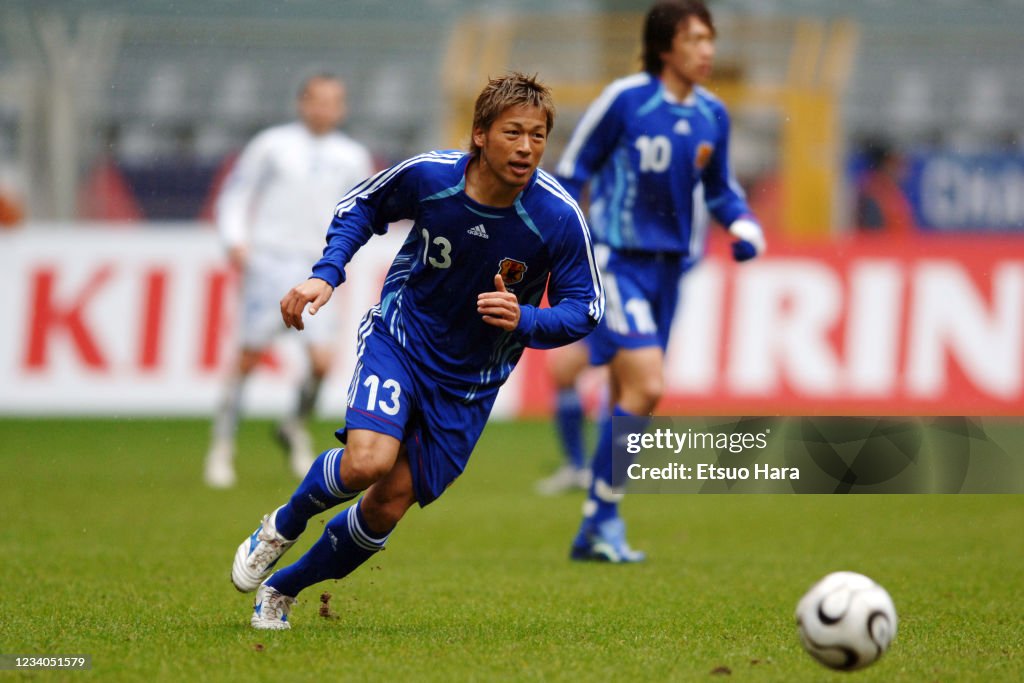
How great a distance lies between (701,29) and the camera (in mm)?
6750

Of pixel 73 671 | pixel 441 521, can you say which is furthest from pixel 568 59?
pixel 73 671

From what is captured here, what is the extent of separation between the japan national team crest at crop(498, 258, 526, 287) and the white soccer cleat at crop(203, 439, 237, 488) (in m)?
5.05

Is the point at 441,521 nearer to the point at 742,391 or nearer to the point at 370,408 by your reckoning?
the point at 370,408

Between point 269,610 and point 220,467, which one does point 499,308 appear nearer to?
point 269,610

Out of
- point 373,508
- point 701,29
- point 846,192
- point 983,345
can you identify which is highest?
point 846,192

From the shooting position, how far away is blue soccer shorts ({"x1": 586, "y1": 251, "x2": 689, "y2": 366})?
6805mm

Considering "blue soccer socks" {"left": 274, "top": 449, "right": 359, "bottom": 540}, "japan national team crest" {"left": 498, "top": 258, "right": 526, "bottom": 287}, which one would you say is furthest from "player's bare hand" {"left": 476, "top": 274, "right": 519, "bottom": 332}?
"blue soccer socks" {"left": 274, "top": 449, "right": 359, "bottom": 540}

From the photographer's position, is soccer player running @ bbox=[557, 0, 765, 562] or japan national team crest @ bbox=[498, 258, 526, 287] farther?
soccer player running @ bbox=[557, 0, 765, 562]

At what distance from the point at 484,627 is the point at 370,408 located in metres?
0.88


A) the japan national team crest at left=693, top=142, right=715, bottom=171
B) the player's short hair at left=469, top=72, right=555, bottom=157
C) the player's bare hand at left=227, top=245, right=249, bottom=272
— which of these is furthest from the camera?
the player's bare hand at left=227, top=245, right=249, bottom=272

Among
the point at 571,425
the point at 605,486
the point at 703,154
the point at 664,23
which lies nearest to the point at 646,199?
the point at 703,154

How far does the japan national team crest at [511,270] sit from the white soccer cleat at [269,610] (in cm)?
127

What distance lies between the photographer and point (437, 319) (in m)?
4.93

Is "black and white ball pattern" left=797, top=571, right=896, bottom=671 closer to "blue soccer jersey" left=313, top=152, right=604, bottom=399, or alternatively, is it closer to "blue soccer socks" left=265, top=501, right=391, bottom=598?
"blue soccer jersey" left=313, top=152, right=604, bottom=399
